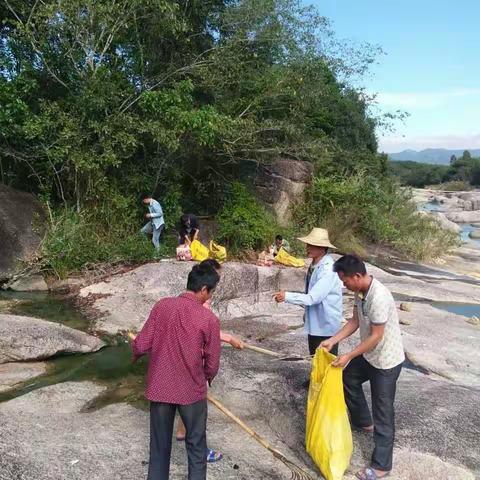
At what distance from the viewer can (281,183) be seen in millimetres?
16406

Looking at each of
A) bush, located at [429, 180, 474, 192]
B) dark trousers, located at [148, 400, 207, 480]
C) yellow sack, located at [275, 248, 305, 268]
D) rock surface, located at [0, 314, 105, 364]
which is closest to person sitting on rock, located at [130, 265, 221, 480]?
dark trousers, located at [148, 400, 207, 480]

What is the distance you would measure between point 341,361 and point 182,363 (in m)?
1.33

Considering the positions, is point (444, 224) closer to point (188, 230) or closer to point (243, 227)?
point (243, 227)

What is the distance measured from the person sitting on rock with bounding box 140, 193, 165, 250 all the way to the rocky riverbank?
9.22 ft

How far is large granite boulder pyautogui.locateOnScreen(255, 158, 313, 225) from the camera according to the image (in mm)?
16281

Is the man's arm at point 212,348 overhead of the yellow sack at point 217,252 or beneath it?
overhead

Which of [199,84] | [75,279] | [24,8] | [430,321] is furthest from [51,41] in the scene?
[430,321]

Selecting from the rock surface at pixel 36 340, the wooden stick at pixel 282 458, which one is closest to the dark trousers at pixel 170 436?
the wooden stick at pixel 282 458

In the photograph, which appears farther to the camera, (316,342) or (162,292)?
(162,292)

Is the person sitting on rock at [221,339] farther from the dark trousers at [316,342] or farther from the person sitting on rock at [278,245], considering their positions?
the person sitting on rock at [278,245]

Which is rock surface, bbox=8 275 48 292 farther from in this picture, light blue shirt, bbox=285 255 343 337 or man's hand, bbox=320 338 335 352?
man's hand, bbox=320 338 335 352

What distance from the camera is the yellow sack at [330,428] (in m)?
4.17

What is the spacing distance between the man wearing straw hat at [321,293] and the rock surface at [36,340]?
364cm

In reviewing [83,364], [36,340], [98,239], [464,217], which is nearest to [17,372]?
[36,340]
